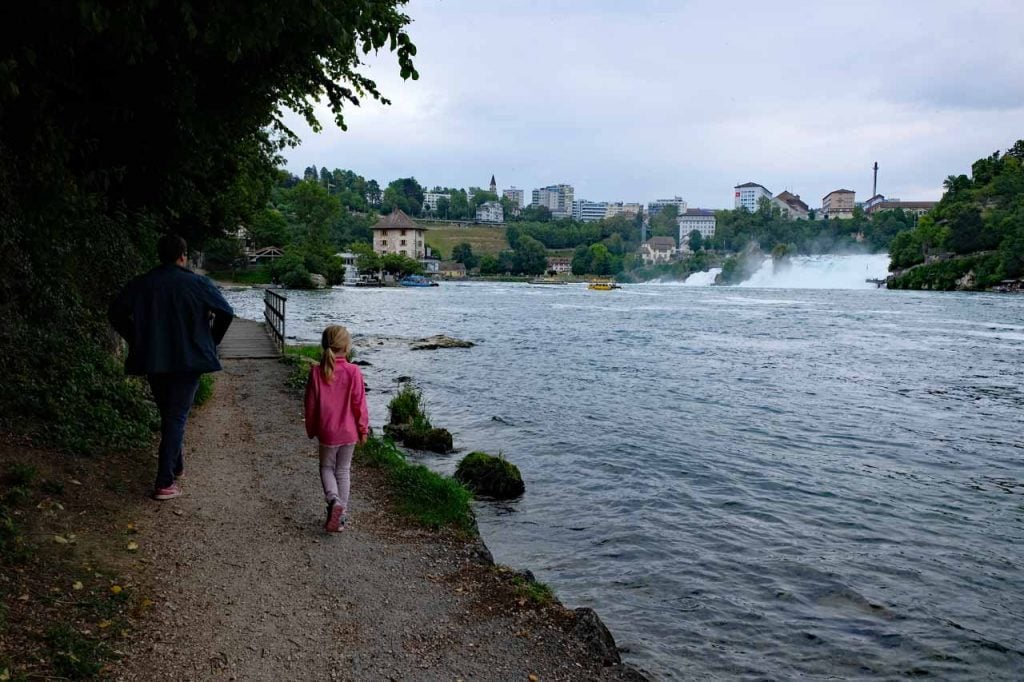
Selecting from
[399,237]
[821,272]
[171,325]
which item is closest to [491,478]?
[171,325]

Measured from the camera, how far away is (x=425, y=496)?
7.98m

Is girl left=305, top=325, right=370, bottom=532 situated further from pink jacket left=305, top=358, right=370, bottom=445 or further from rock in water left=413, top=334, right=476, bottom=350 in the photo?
rock in water left=413, top=334, right=476, bottom=350

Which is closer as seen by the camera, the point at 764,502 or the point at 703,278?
the point at 764,502

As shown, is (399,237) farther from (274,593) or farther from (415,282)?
(274,593)

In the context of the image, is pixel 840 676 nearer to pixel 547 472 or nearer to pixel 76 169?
pixel 547 472

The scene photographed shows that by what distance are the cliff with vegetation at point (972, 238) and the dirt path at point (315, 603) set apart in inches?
4415

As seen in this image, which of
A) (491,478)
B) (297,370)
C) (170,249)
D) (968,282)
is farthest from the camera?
(968,282)

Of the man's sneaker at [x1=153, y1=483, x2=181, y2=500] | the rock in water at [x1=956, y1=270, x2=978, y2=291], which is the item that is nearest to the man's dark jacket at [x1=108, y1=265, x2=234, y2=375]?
the man's sneaker at [x1=153, y1=483, x2=181, y2=500]

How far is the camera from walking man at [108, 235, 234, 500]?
247 inches

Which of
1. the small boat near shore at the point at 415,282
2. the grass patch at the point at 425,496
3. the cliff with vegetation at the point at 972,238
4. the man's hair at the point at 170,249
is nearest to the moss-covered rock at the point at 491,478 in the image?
the grass patch at the point at 425,496

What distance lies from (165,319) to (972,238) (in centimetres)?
12517

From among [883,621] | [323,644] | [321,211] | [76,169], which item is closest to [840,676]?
[883,621]

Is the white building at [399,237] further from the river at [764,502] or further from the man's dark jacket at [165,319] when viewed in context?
the man's dark jacket at [165,319]

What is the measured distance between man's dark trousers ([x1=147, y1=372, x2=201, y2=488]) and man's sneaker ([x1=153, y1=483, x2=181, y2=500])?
28mm
